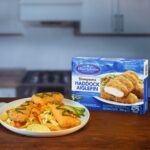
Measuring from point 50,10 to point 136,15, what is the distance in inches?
32.3

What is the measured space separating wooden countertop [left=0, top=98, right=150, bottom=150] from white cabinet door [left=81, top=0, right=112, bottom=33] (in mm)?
1890

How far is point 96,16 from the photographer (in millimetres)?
2703

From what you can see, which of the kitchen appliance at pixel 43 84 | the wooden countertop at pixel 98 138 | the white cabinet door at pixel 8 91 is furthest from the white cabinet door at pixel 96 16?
the wooden countertop at pixel 98 138

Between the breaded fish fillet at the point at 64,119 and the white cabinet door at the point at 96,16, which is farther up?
the white cabinet door at the point at 96,16

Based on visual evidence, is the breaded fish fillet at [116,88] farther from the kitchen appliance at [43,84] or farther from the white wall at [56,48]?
the white wall at [56,48]

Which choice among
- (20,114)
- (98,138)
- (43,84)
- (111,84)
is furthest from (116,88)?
(43,84)

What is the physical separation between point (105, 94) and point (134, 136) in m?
0.23

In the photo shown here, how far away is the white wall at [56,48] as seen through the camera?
2.94 metres

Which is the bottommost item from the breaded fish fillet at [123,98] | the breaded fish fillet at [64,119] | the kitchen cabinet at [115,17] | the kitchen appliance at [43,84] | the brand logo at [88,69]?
the kitchen appliance at [43,84]

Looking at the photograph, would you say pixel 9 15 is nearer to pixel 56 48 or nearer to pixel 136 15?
pixel 56 48

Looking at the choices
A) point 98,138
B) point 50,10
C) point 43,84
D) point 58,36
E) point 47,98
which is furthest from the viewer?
point 58,36

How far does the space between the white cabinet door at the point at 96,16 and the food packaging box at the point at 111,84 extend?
175cm

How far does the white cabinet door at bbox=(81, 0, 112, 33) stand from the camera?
2688 mm

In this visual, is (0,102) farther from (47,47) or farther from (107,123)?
(47,47)
